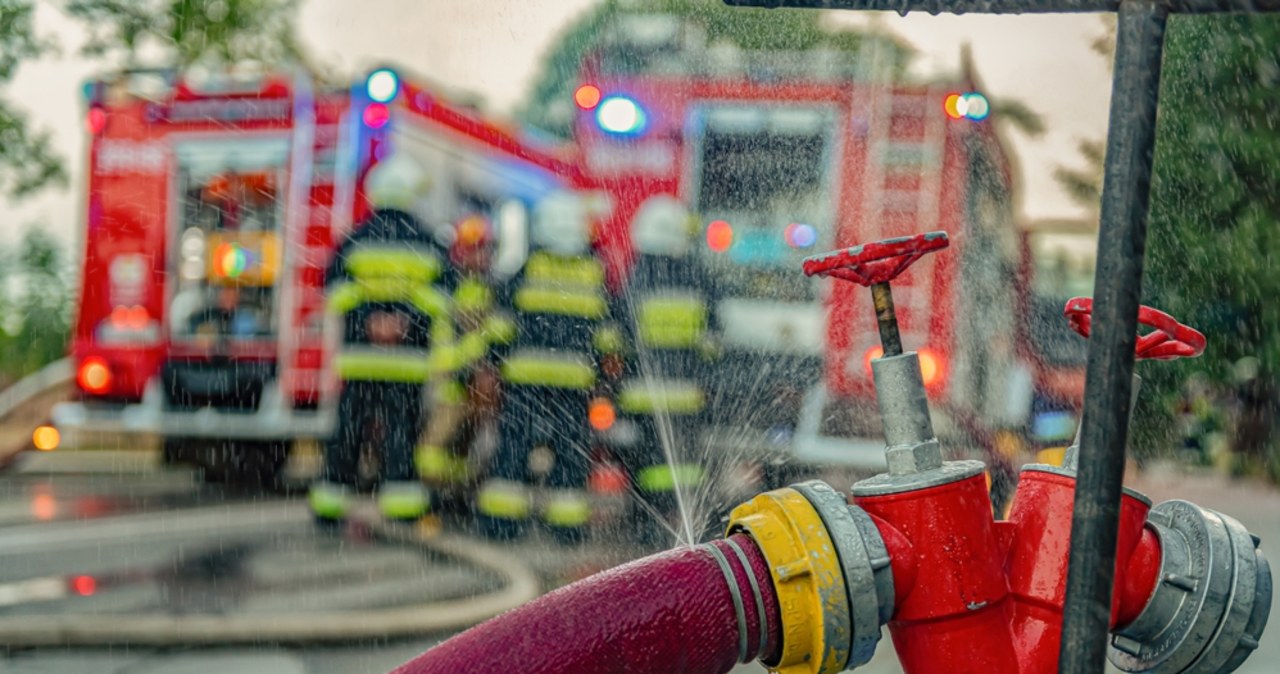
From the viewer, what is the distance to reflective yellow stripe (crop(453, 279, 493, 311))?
6098 millimetres

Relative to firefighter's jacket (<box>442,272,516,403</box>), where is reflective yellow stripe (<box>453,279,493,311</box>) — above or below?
above

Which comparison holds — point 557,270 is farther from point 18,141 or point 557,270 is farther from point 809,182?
point 18,141

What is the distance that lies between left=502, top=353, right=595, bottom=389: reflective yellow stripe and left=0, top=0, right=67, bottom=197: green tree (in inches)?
313

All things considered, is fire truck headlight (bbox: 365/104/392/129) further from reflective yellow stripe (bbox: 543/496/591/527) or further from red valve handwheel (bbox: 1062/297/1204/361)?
red valve handwheel (bbox: 1062/297/1204/361)

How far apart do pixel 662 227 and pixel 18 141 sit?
7.82m

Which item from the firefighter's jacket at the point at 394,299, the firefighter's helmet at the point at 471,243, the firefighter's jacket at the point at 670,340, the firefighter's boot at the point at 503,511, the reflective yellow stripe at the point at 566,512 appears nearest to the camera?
the reflective yellow stripe at the point at 566,512

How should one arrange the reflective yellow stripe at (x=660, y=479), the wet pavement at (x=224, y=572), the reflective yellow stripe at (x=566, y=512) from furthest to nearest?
the reflective yellow stripe at (x=660, y=479) < the reflective yellow stripe at (x=566, y=512) < the wet pavement at (x=224, y=572)

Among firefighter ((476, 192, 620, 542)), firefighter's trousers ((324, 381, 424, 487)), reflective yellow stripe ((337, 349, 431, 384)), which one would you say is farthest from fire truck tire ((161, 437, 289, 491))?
firefighter ((476, 192, 620, 542))

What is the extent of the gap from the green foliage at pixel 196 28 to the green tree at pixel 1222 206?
771 centimetres

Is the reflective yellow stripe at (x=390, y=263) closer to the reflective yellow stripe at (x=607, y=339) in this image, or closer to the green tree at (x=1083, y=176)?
the reflective yellow stripe at (x=607, y=339)

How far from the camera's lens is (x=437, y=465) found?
240 inches

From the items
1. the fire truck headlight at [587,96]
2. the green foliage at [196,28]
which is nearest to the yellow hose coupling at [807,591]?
the fire truck headlight at [587,96]

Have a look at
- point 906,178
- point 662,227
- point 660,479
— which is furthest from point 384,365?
point 906,178

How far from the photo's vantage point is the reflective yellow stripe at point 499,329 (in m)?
5.90
